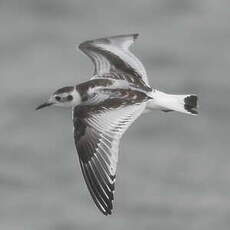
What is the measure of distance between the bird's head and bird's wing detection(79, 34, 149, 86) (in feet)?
1.86

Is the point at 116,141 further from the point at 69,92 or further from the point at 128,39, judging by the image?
the point at 128,39

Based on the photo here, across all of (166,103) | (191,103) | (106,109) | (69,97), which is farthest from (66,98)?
(191,103)

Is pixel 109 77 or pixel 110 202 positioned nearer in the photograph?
pixel 110 202

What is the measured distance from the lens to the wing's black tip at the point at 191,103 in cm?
1378

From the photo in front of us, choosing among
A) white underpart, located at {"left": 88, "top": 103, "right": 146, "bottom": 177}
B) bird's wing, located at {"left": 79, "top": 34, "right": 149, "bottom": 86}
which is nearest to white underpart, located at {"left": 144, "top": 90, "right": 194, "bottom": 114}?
white underpart, located at {"left": 88, "top": 103, "right": 146, "bottom": 177}

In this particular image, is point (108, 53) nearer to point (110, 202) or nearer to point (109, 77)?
point (109, 77)

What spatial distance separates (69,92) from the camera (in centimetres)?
1387

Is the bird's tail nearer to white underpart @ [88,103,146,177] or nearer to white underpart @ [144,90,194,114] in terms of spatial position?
white underpart @ [144,90,194,114]

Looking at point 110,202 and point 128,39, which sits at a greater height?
point 128,39

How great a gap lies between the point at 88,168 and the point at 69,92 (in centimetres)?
91

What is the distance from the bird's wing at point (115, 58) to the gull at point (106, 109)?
0.4 inches

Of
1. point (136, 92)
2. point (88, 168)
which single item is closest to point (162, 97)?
point (136, 92)

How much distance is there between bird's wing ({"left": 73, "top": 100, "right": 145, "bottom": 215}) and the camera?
43.3 feet

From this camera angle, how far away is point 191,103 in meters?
13.9
